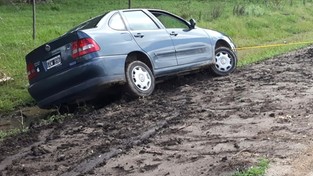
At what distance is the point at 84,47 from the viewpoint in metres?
7.29

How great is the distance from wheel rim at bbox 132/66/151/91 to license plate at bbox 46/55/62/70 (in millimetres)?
1102

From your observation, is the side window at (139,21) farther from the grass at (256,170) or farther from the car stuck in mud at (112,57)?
the grass at (256,170)

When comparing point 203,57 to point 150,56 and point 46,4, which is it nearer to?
point 150,56

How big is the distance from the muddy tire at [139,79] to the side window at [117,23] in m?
0.59

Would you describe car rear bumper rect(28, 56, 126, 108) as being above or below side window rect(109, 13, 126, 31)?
below

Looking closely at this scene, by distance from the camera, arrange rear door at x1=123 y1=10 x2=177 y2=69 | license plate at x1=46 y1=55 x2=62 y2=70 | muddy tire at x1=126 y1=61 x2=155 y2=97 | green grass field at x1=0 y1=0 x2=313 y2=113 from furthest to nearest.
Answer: green grass field at x1=0 y1=0 x2=313 y2=113, rear door at x1=123 y1=10 x2=177 y2=69, muddy tire at x1=126 y1=61 x2=155 y2=97, license plate at x1=46 y1=55 x2=62 y2=70

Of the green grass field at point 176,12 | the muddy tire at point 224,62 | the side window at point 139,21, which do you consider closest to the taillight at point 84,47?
the side window at point 139,21

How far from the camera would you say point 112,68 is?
293 inches

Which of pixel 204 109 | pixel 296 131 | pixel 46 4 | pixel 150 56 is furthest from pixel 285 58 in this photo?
pixel 46 4

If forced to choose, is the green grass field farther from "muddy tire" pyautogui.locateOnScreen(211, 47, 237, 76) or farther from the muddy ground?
the muddy ground

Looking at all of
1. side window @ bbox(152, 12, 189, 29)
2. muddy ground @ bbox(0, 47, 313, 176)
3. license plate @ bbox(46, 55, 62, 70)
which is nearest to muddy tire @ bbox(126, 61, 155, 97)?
muddy ground @ bbox(0, 47, 313, 176)

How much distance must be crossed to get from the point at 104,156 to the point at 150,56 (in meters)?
3.23

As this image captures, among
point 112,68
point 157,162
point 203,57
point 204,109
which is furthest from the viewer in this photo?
point 203,57

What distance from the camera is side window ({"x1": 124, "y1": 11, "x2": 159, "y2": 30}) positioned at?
8.27 m
